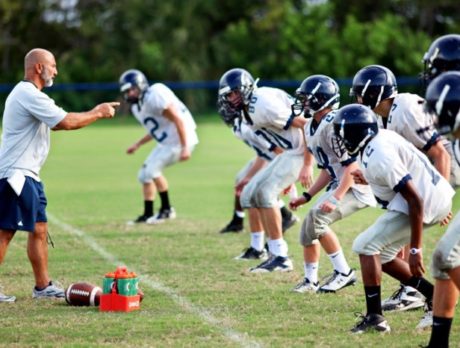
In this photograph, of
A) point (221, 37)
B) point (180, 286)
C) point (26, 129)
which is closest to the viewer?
point (26, 129)

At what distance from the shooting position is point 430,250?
9766 mm

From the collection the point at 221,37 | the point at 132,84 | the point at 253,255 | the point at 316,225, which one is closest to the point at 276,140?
the point at 253,255

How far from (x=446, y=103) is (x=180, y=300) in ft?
9.66

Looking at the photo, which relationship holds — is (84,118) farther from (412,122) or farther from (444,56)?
(444,56)

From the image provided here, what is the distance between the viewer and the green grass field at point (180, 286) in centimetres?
626

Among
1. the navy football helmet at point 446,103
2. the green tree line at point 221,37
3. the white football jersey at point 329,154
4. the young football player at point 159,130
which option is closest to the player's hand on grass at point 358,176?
the white football jersey at point 329,154

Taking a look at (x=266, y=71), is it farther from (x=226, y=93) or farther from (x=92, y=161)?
(x=226, y=93)

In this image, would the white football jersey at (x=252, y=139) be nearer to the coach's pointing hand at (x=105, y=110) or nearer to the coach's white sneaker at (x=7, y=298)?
the coach's pointing hand at (x=105, y=110)

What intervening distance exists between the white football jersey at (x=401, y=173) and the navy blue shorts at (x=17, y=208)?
2.63 meters

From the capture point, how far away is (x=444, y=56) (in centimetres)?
667

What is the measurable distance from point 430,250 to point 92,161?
1240 cm

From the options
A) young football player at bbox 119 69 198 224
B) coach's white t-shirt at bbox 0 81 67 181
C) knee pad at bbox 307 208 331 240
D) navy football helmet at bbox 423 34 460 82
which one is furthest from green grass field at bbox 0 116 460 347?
navy football helmet at bbox 423 34 460 82

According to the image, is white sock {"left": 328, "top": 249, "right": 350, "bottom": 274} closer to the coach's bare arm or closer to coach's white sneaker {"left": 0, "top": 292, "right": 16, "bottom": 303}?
the coach's bare arm

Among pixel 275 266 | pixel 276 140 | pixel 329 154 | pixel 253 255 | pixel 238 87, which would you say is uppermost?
pixel 238 87
